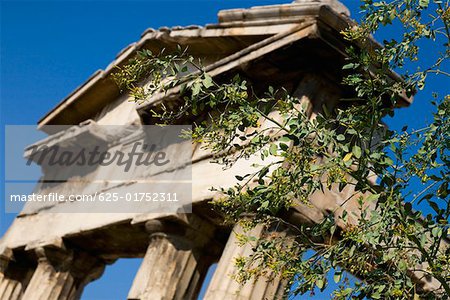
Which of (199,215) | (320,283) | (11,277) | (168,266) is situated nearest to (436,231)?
(320,283)

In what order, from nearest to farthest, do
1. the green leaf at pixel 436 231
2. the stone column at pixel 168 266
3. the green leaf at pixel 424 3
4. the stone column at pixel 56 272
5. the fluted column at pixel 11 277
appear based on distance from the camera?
the green leaf at pixel 436 231
the green leaf at pixel 424 3
the stone column at pixel 168 266
the stone column at pixel 56 272
the fluted column at pixel 11 277

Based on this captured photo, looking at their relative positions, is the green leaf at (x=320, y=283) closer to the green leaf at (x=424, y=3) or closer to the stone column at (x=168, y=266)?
the green leaf at (x=424, y=3)

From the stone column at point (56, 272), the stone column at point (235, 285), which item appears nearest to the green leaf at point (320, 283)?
the stone column at point (235, 285)

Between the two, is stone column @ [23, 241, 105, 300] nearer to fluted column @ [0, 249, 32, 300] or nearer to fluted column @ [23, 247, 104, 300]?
fluted column @ [23, 247, 104, 300]

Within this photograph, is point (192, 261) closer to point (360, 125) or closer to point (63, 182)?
point (63, 182)

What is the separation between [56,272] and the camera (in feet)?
45.0

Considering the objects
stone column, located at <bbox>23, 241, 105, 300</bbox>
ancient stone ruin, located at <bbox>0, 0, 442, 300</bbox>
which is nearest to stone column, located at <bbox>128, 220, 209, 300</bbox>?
ancient stone ruin, located at <bbox>0, 0, 442, 300</bbox>

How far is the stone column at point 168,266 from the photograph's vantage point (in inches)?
431

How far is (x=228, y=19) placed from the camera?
1165 cm

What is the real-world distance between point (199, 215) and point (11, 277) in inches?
197

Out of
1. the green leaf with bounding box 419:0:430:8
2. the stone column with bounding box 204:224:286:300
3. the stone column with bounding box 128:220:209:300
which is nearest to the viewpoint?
the green leaf with bounding box 419:0:430:8

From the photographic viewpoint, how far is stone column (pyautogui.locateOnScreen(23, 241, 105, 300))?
44.5 feet

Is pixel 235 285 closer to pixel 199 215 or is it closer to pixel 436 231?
pixel 199 215

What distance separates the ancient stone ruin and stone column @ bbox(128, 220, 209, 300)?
0.04 ft
